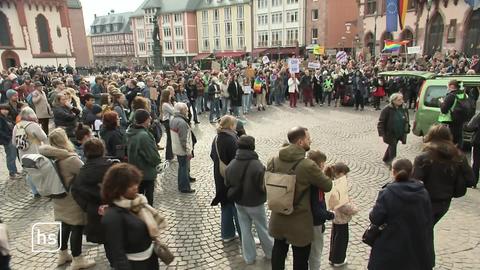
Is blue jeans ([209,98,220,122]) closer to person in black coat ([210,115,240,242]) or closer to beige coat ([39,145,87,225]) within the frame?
person in black coat ([210,115,240,242])

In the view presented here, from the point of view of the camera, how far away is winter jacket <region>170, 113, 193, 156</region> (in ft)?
21.4

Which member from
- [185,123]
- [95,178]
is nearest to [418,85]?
[185,123]

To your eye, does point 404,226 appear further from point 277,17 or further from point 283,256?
point 277,17

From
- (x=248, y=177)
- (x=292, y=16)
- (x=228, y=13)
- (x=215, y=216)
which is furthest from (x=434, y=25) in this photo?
(x=228, y=13)

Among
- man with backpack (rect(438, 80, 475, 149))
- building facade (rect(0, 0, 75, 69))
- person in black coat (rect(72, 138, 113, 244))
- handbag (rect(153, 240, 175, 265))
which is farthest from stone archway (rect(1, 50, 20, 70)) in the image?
handbag (rect(153, 240, 175, 265))

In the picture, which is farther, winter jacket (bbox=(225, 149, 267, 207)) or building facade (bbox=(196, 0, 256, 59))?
building facade (bbox=(196, 0, 256, 59))

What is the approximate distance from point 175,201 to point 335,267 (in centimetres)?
334

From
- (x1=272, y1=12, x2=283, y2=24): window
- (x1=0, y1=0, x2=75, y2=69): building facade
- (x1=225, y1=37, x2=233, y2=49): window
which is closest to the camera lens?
(x1=0, y1=0, x2=75, y2=69): building facade

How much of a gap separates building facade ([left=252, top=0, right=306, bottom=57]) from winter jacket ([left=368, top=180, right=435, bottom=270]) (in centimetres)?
5305

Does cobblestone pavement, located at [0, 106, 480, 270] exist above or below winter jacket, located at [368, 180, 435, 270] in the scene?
below

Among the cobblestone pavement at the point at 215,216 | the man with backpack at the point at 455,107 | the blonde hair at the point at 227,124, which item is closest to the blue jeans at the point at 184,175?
the cobblestone pavement at the point at 215,216

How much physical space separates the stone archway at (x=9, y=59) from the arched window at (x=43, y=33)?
314 cm

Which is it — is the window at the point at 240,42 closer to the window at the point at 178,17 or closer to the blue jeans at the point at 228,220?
the window at the point at 178,17

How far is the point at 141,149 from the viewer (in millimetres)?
5148
